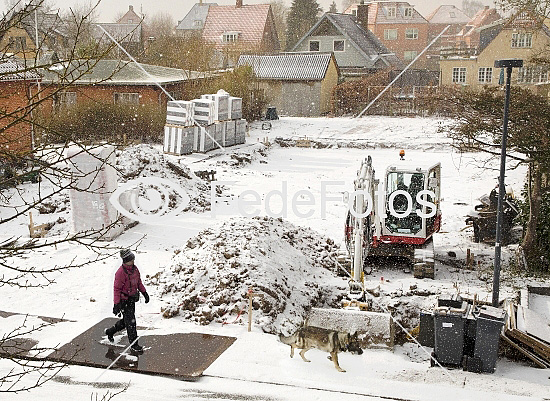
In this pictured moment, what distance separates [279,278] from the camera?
39.6ft

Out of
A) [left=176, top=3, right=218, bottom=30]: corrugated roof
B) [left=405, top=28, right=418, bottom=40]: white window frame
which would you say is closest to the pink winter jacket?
[left=176, top=3, right=218, bottom=30]: corrugated roof

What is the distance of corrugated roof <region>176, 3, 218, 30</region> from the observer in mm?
39781

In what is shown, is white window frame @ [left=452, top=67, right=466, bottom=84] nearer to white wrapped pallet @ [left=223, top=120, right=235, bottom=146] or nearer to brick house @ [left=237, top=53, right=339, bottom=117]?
brick house @ [left=237, top=53, right=339, bottom=117]

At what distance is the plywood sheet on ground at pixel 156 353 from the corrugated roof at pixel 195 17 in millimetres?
31982

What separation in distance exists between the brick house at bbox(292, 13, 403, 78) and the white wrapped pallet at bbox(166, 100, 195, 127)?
831 inches

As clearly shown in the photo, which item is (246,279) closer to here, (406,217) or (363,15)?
(406,217)

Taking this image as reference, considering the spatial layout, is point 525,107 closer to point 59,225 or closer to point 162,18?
point 59,225

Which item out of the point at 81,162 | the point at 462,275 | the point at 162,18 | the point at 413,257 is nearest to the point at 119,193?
the point at 81,162

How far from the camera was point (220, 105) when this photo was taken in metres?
27.1

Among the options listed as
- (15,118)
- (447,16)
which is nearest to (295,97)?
(447,16)

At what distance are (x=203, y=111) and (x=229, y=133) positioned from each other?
234 cm

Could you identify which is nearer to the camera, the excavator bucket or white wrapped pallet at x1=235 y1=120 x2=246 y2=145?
the excavator bucket

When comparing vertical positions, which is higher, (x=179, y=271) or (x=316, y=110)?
(x=316, y=110)

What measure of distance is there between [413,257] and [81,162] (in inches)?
301
